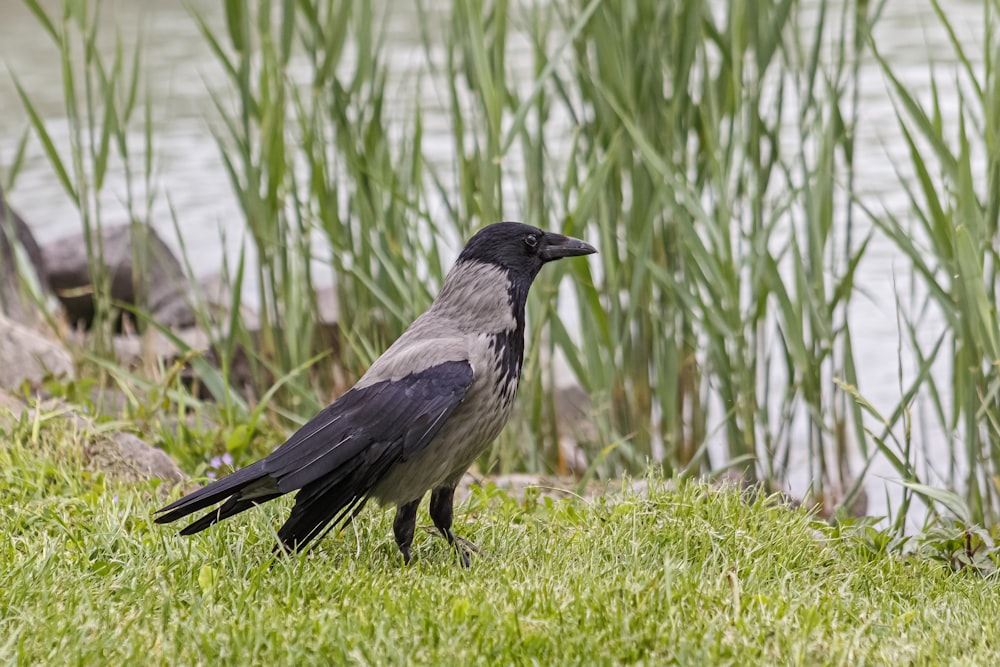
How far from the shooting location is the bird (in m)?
2.84

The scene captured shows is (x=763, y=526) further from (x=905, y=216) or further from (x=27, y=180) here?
(x=27, y=180)

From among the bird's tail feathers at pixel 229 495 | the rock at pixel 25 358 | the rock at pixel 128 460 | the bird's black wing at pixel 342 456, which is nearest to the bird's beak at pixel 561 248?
the bird's black wing at pixel 342 456

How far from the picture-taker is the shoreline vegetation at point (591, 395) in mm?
2482

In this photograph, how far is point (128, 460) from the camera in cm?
381

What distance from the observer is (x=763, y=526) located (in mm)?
3266

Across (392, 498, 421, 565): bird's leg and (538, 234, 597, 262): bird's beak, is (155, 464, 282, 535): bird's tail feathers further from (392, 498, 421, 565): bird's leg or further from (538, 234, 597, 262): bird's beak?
(538, 234, 597, 262): bird's beak

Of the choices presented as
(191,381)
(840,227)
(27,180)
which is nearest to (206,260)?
(27,180)

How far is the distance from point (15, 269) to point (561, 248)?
3.15m

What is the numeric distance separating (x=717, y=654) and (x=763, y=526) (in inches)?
38.9

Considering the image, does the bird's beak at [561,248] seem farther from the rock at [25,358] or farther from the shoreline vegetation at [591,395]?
the rock at [25,358]

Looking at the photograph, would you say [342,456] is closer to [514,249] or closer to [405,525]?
[405,525]

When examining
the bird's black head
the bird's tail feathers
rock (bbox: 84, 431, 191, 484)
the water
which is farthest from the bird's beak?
the water

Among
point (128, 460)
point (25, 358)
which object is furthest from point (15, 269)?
point (128, 460)

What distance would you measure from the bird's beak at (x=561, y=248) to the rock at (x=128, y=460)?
4.29 ft
